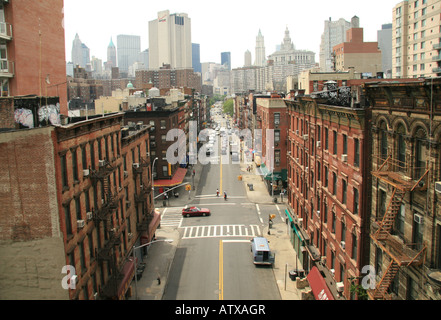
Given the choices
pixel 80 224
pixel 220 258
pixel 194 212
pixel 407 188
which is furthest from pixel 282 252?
pixel 407 188

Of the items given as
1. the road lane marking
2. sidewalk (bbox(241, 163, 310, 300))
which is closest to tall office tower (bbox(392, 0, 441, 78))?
sidewalk (bbox(241, 163, 310, 300))

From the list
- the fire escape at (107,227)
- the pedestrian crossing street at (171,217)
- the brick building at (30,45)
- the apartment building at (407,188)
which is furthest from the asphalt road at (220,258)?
the brick building at (30,45)

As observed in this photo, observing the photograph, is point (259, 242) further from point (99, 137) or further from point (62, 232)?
point (62, 232)

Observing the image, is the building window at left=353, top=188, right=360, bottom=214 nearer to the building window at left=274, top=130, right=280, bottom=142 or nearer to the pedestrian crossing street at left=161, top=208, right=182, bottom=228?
the pedestrian crossing street at left=161, top=208, right=182, bottom=228

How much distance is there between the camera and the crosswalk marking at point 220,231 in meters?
47.2

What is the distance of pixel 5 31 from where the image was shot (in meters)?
25.7

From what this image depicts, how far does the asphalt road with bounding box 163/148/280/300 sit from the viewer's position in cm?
3312

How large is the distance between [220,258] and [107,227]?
15.7 metres

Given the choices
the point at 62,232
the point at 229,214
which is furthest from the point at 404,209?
the point at 229,214

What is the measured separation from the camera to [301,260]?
37781mm

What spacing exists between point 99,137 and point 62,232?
8539mm

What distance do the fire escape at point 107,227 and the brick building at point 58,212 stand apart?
6 centimetres

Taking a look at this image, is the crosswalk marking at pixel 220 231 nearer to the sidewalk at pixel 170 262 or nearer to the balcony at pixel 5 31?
the sidewalk at pixel 170 262

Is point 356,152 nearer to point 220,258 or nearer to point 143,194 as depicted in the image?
point 220,258
